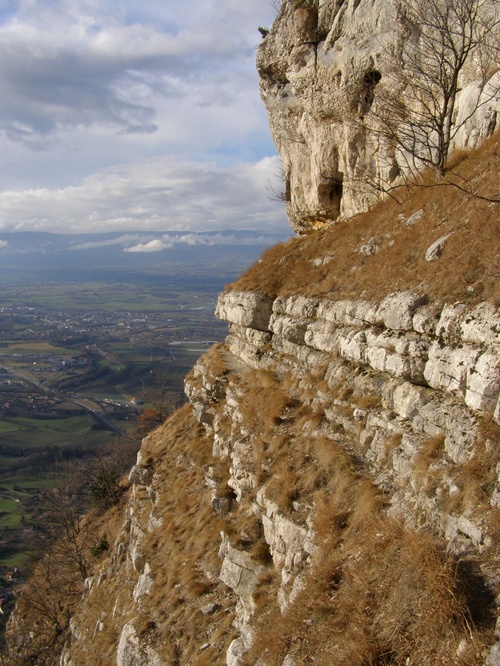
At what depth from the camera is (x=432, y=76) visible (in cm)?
1581

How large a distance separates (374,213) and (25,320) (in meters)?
163

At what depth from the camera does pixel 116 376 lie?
334 ft

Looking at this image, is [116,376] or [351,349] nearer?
[351,349]

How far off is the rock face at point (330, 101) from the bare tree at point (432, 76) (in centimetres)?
29

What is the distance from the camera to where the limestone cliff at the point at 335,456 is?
6.98 m

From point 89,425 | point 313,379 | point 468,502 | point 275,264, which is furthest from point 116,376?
point 468,502

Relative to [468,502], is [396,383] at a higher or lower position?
higher

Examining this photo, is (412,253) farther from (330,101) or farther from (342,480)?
(330,101)

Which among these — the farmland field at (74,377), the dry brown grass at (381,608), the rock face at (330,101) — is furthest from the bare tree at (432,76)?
the farmland field at (74,377)

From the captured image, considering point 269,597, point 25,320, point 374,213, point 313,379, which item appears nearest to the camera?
point 269,597

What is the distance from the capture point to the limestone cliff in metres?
6.98

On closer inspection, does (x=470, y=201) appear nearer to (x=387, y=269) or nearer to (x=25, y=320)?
(x=387, y=269)

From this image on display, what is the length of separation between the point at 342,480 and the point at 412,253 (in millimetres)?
7148

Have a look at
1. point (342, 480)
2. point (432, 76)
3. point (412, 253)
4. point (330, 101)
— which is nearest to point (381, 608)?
point (342, 480)
